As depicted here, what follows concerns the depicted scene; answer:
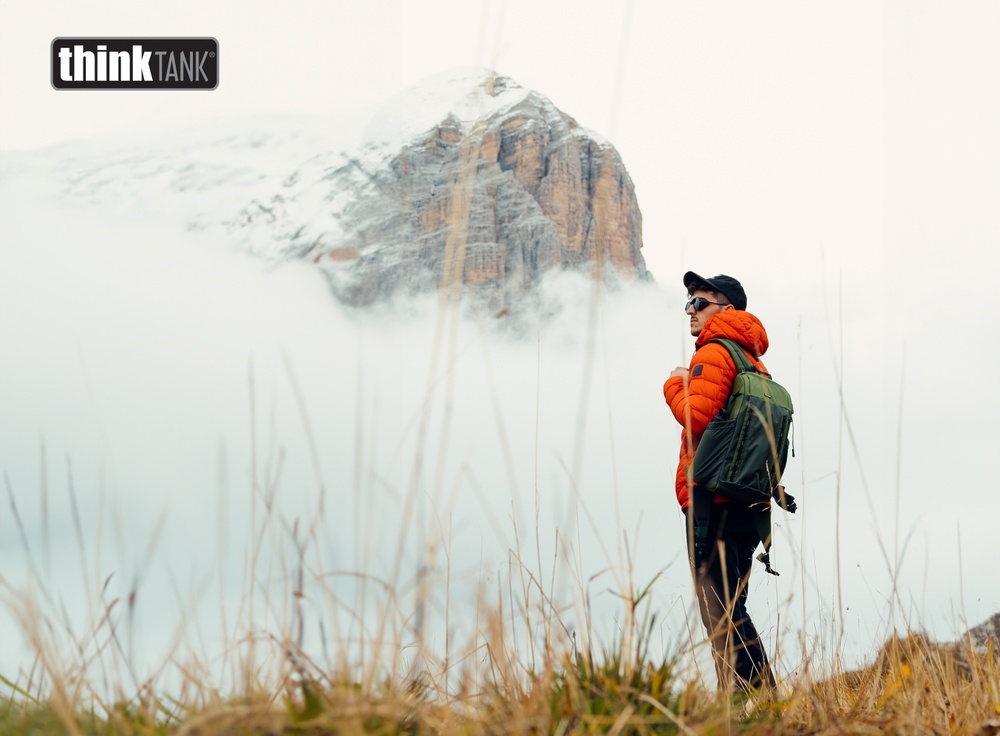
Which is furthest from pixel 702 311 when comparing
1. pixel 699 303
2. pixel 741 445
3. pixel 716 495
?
pixel 716 495

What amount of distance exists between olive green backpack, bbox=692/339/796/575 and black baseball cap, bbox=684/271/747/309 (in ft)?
1.38

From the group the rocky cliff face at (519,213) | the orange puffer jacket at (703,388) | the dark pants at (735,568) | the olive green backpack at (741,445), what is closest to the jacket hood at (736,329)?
the orange puffer jacket at (703,388)

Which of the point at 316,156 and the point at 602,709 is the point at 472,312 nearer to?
the point at 602,709

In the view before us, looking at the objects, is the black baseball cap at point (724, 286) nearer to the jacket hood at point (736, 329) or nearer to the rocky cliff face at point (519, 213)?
the jacket hood at point (736, 329)

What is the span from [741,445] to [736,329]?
1.69 feet

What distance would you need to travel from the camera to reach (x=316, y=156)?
485 ft

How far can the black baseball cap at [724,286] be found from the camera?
3.50 meters

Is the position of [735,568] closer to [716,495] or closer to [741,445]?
[716,495]

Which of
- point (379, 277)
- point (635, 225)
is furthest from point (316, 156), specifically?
point (635, 225)

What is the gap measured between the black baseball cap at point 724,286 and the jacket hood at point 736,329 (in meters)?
0.16

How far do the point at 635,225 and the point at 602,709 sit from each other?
364 ft

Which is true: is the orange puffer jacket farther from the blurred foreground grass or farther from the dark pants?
the blurred foreground grass

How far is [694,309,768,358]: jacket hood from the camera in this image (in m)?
3.27

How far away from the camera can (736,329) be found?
10.7 feet
